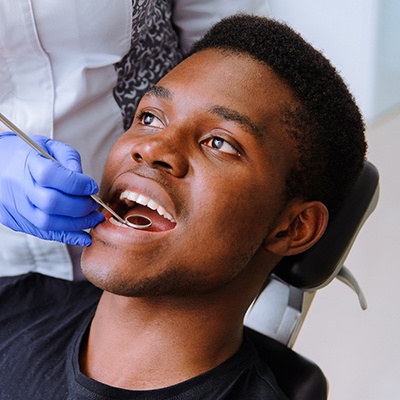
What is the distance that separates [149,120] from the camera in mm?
1411

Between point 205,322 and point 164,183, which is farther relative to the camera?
point 205,322

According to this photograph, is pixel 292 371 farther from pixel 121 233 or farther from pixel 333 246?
pixel 121 233

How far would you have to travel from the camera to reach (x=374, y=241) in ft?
9.39

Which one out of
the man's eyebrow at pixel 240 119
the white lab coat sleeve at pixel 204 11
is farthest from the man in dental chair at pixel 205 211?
the white lab coat sleeve at pixel 204 11

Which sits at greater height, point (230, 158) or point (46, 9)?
Answer: point (46, 9)

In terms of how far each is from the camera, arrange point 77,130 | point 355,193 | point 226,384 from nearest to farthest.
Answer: point 226,384 < point 355,193 < point 77,130

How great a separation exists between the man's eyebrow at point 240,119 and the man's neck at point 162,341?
0.33 metres

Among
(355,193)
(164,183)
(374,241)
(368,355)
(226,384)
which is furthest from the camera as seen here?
(374,241)

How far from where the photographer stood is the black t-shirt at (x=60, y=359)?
1349 millimetres

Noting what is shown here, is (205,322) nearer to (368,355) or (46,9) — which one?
(46,9)

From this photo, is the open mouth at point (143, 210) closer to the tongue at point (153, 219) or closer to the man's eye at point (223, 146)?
the tongue at point (153, 219)

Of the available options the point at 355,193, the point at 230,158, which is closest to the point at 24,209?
the point at 230,158

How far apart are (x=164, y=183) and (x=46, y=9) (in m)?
0.46

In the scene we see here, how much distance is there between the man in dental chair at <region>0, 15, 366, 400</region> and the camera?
1.26m
